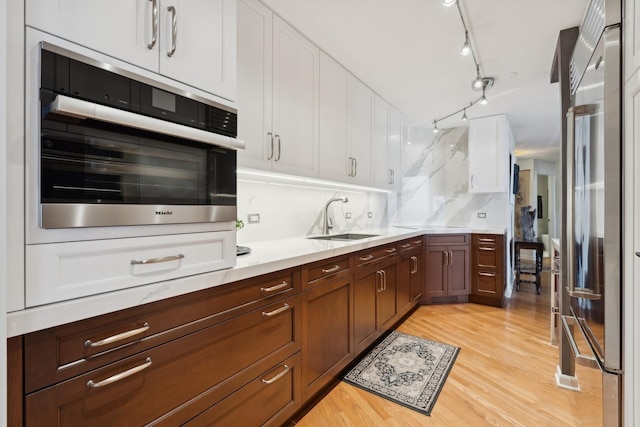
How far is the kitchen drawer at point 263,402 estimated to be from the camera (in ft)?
3.98

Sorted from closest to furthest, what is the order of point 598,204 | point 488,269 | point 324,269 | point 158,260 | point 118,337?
point 118,337, point 158,260, point 598,204, point 324,269, point 488,269

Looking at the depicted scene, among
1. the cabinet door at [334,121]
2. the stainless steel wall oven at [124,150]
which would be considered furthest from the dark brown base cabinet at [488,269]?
the stainless steel wall oven at [124,150]

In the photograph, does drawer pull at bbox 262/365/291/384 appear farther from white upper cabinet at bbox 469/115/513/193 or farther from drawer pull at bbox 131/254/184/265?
white upper cabinet at bbox 469/115/513/193

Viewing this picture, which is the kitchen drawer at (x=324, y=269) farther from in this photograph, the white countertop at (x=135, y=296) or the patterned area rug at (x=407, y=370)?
the patterned area rug at (x=407, y=370)

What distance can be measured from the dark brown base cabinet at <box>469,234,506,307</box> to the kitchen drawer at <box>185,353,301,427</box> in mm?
2905

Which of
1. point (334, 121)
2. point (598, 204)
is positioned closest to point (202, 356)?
point (598, 204)

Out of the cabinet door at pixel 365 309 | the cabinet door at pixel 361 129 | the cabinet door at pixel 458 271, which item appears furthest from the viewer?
the cabinet door at pixel 458 271

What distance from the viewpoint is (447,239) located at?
12.1ft

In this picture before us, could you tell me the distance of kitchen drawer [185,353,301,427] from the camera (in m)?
1.21

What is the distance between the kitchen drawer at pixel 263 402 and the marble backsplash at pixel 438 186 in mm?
3171

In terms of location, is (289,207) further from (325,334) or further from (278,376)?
(278,376)

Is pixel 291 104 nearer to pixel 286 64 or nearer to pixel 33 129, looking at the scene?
pixel 286 64

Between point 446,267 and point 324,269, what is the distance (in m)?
2.42

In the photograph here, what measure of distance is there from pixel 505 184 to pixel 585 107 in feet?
9.15
